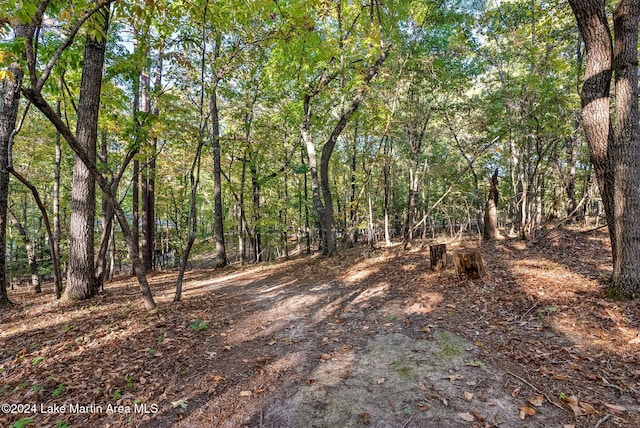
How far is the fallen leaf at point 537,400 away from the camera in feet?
8.94

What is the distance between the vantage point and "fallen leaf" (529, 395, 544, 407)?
107 inches

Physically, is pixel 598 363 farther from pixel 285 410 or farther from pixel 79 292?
pixel 79 292

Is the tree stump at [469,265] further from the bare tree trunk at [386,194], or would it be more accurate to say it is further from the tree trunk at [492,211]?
the bare tree trunk at [386,194]

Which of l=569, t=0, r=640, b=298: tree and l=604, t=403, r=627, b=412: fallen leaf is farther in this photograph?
l=569, t=0, r=640, b=298: tree

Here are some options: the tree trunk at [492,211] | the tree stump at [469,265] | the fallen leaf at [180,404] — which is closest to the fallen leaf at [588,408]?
the tree stump at [469,265]

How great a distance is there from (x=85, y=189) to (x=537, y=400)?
8671 mm

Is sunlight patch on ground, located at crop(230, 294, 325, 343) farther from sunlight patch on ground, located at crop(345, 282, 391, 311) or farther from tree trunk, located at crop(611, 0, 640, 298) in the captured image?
tree trunk, located at crop(611, 0, 640, 298)

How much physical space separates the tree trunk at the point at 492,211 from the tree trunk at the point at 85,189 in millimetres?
11969

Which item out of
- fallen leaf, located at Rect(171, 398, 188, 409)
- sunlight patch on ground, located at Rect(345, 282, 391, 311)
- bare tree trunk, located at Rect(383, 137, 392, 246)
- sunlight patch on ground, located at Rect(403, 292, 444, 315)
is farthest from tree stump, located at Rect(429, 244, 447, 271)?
bare tree trunk, located at Rect(383, 137, 392, 246)

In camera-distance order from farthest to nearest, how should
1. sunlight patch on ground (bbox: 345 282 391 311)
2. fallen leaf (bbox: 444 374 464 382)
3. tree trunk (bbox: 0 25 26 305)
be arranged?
tree trunk (bbox: 0 25 26 305) → sunlight patch on ground (bbox: 345 282 391 311) → fallen leaf (bbox: 444 374 464 382)

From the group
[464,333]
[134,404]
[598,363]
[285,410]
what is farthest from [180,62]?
[598,363]

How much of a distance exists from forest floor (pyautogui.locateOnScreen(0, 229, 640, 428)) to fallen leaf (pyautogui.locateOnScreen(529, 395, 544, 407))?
0.5 inches

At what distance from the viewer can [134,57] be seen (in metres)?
5.82

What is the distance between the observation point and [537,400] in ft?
9.07
